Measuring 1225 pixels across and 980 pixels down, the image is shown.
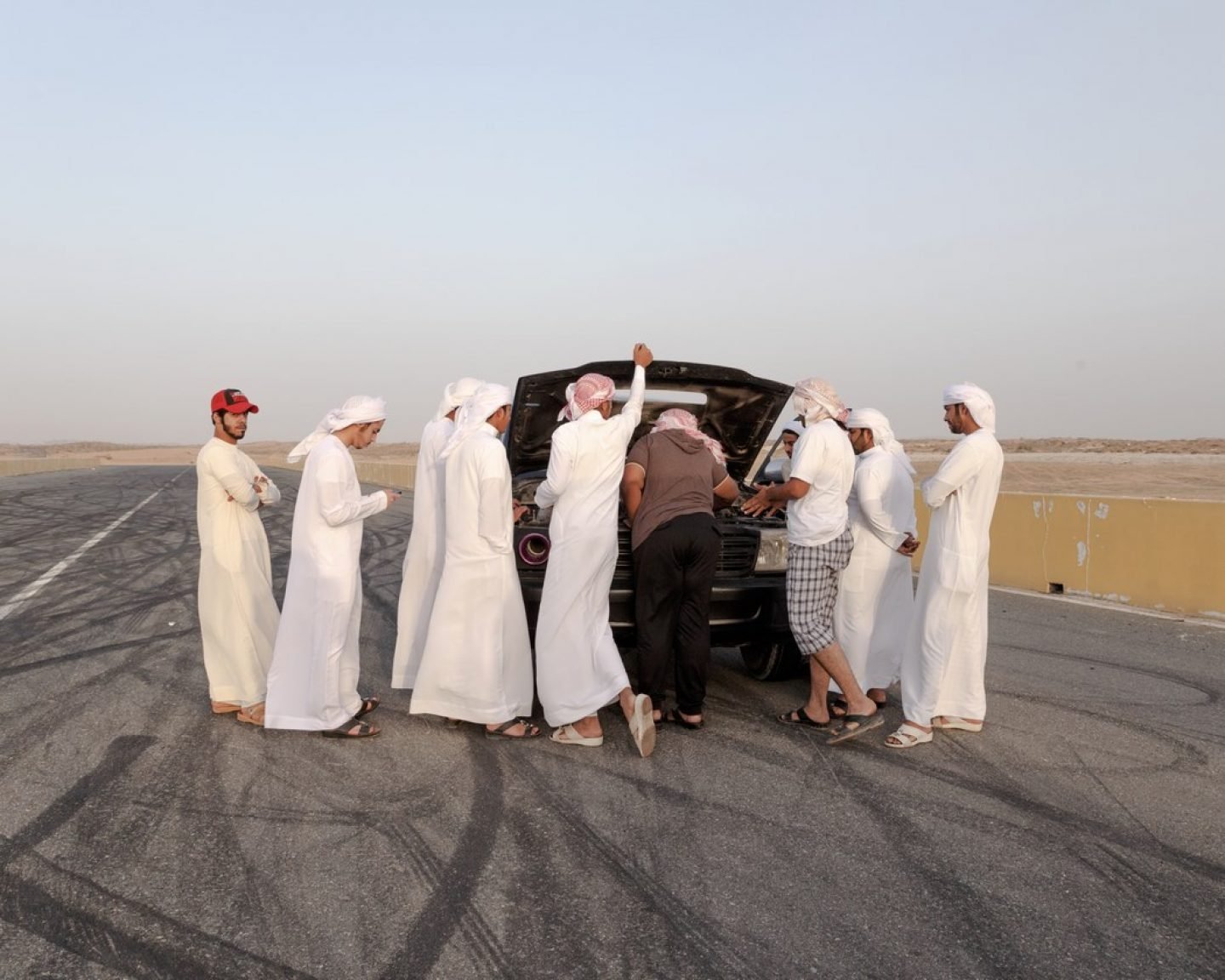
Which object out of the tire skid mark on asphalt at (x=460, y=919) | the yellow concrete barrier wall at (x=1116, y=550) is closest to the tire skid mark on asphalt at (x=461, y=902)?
the tire skid mark on asphalt at (x=460, y=919)

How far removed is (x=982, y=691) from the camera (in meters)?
5.27

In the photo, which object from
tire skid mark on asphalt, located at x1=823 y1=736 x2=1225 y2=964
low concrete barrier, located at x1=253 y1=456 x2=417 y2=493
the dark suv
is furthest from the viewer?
low concrete barrier, located at x1=253 y1=456 x2=417 y2=493

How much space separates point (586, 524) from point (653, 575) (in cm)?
44

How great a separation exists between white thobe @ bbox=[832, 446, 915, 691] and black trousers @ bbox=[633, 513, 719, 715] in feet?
2.84

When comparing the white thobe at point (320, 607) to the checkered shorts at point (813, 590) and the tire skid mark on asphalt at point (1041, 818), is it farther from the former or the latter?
the tire skid mark on asphalt at point (1041, 818)

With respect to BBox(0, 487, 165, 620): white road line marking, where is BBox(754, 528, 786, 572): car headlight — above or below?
above

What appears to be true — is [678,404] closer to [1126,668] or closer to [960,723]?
[960,723]

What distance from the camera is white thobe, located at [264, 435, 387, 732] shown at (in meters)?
5.15

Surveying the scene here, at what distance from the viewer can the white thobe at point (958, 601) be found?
A: 522 cm

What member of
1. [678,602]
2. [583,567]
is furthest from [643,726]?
[583,567]

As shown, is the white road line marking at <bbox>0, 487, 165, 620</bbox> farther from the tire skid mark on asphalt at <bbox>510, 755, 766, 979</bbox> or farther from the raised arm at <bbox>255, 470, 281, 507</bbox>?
the tire skid mark on asphalt at <bbox>510, 755, 766, 979</bbox>

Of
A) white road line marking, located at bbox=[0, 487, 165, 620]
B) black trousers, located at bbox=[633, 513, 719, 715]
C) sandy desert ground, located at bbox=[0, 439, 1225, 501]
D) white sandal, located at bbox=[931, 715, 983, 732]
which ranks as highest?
black trousers, located at bbox=[633, 513, 719, 715]

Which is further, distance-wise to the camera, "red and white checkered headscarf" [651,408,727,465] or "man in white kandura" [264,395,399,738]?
"red and white checkered headscarf" [651,408,727,465]

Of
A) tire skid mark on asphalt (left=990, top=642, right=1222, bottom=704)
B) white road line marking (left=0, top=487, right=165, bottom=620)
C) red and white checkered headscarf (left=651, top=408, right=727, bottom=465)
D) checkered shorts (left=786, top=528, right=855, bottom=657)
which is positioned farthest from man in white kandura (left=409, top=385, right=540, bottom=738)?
white road line marking (left=0, top=487, right=165, bottom=620)
